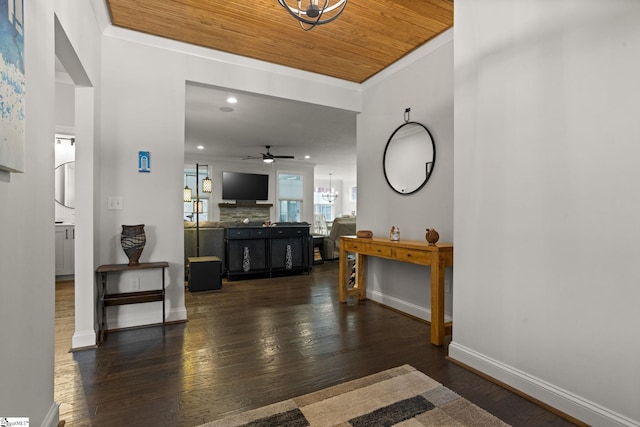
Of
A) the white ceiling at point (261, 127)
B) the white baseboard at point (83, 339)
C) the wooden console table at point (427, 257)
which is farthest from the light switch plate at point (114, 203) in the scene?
the wooden console table at point (427, 257)

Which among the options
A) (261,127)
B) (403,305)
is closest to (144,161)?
(403,305)

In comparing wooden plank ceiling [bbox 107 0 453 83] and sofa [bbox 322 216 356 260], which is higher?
wooden plank ceiling [bbox 107 0 453 83]

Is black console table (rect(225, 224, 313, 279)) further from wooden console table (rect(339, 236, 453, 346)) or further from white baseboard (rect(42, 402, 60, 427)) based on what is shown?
white baseboard (rect(42, 402, 60, 427))

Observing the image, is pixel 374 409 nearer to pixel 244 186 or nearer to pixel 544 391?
pixel 544 391

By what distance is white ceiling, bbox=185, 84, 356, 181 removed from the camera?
476 cm

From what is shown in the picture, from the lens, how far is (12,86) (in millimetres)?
1146

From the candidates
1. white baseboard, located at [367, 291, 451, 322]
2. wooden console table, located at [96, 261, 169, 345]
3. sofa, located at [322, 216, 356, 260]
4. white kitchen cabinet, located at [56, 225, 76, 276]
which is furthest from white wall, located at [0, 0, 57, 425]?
sofa, located at [322, 216, 356, 260]

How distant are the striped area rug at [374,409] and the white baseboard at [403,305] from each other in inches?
49.8

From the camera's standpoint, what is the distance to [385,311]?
12.0ft

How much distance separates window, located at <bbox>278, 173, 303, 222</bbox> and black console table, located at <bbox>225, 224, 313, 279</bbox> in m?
4.53

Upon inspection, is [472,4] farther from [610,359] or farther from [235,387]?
[235,387]

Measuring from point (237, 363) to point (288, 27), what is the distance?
2847mm

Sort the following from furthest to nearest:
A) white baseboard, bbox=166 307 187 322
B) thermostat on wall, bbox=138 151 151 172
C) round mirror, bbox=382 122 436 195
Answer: round mirror, bbox=382 122 436 195 < white baseboard, bbox=166 307 187 322 < thermostat on wall, bbox=138 151 151 172

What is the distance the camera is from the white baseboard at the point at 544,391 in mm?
1593
